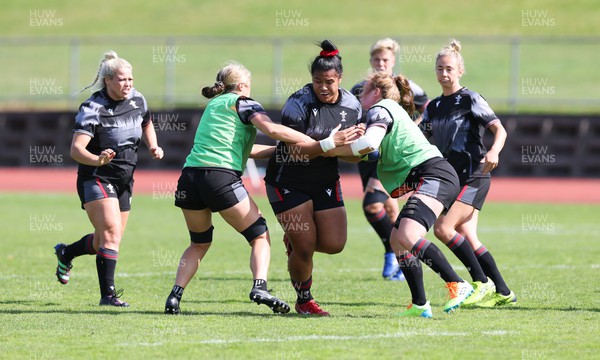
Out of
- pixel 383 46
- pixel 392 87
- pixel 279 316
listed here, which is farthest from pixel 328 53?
pixel 383 46

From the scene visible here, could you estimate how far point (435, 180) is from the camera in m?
7.42

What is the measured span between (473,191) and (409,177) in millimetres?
1106

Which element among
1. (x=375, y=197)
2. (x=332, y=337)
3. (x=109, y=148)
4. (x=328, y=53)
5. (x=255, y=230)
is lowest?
(x=332, y=337)

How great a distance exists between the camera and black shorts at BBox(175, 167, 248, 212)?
7426mm

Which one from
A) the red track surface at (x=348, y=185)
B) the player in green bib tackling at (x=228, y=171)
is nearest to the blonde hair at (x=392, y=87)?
the player in green bib tackling at (x=228, y=171)

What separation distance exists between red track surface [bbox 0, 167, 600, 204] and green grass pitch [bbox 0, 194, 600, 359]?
5.73 meters

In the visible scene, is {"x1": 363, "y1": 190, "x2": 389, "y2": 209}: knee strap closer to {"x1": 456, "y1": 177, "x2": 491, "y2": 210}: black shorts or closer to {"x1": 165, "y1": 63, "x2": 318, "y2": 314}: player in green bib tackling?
{"x1": 456, "y1": 177, "x2": 491, "y2": 210}: black shorts

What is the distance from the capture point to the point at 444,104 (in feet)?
27.9

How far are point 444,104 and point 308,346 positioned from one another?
3.05 metres

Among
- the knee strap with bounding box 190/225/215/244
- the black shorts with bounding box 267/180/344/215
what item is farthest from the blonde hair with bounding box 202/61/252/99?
the knee strap with bounding box 190/225/215/244

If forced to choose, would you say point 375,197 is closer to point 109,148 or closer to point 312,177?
point 312,177

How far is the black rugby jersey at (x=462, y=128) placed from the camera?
8.37 m

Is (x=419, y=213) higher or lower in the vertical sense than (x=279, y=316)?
higher

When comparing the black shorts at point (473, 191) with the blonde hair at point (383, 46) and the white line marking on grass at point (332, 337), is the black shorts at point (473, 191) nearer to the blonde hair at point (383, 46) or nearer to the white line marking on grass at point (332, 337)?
the white line marking on grass at point (332, 337)
